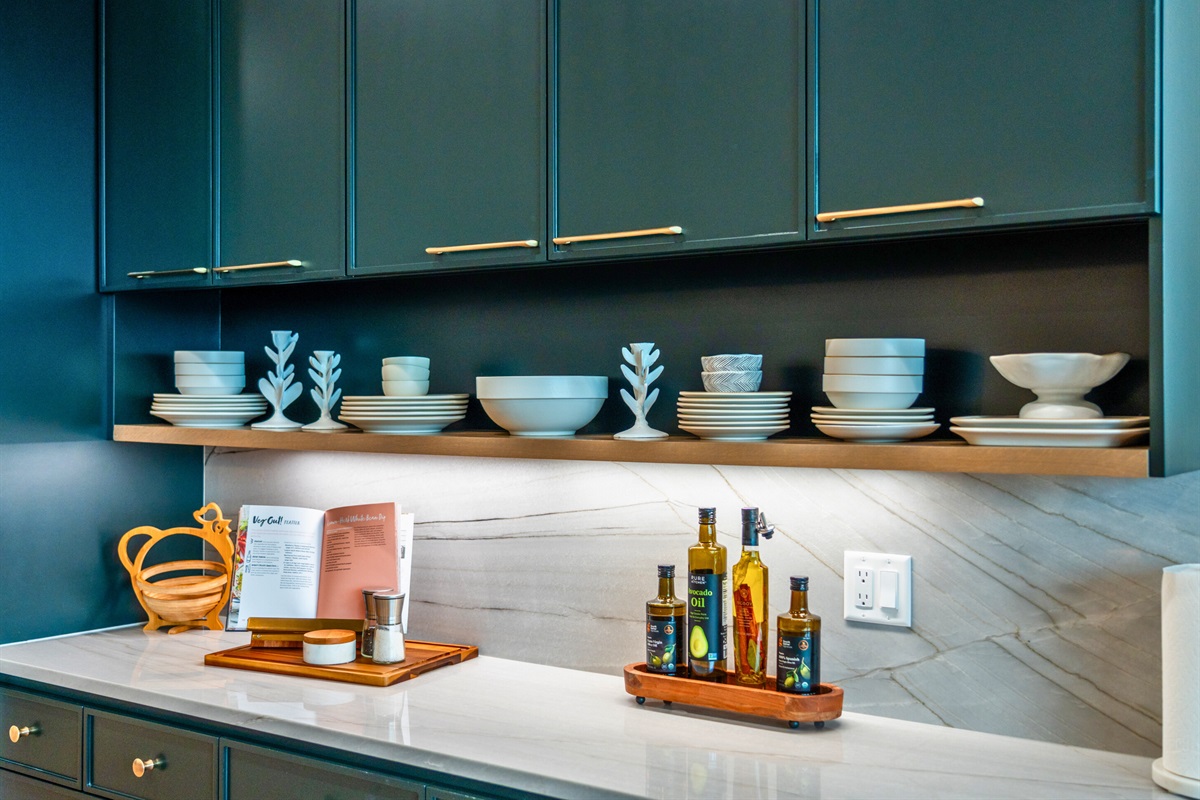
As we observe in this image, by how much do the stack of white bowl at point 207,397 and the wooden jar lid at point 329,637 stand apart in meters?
0.63

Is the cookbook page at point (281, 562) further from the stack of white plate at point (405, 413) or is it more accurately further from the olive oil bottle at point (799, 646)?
the olive oil bottle at point (799, 646)

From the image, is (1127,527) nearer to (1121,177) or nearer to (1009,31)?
(1121,177)

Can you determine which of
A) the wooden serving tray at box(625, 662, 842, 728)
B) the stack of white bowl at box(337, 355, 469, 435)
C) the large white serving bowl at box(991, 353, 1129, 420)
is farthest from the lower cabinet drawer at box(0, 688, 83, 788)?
the large white serving bowl at box(991, 353, 1129, 420)

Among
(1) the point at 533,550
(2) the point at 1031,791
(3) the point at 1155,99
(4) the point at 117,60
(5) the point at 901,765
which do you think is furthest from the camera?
(4) the point at 117,60

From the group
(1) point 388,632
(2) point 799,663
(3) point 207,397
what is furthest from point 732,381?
(3) point 207,397

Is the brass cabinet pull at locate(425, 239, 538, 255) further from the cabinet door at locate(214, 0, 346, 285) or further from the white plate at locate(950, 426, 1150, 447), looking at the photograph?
the white plate at locate(950, 426, 1150, 447)

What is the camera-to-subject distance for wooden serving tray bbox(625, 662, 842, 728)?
70.1 inches

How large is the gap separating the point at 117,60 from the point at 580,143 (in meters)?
1.38

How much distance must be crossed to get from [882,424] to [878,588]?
370mm

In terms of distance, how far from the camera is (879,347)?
170 centimetres

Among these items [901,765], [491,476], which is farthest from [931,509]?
[491,476]

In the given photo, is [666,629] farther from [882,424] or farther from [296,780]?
[296,780]

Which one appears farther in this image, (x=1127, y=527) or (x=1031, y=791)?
(x=1127, y=527)

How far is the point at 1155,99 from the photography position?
4.58 ft
